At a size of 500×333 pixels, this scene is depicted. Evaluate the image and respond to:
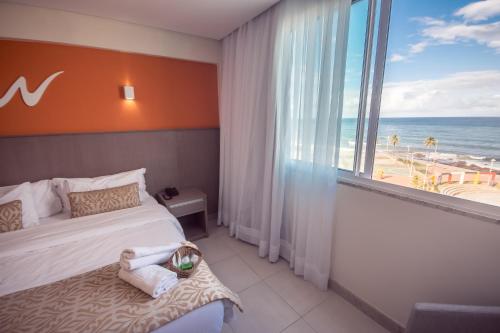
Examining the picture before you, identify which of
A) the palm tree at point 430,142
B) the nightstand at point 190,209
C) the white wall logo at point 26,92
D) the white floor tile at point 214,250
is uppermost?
the white wall logo at point 26,92

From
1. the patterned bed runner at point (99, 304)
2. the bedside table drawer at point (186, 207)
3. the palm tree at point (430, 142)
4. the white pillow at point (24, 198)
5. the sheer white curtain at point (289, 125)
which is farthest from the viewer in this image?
the bedside table drawer at point (186, 207)

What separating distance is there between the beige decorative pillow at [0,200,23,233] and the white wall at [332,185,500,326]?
8.79ft

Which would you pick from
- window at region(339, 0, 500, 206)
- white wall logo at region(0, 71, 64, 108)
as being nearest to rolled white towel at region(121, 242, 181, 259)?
window at region(339, 0, 500, 206)

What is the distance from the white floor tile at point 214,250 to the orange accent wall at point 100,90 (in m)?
1.56

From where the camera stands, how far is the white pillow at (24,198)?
1.81m

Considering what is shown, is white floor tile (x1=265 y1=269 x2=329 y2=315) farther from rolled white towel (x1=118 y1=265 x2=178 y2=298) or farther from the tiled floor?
rolled white towel (x1=118 y1=265 x2=178 y2=298)

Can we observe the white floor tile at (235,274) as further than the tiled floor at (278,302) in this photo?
Yes

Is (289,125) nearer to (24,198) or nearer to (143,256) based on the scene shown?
(143,256)

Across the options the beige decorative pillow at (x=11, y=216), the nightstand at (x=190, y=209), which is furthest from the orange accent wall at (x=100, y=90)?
the nightstand at (x=190, y=209)

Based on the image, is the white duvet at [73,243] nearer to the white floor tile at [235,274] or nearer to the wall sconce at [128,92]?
the white floor tile at [235,274]

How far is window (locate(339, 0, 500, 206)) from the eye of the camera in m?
1.14

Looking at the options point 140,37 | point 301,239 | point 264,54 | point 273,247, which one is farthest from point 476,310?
point 140,37

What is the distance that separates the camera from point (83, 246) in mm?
1584

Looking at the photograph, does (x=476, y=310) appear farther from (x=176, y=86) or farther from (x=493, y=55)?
(x=176, y=86)
